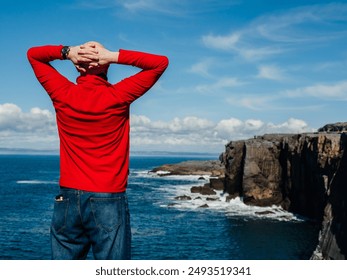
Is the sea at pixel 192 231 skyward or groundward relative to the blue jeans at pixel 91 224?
groundward

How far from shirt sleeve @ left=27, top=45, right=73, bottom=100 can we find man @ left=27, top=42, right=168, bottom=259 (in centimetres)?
3

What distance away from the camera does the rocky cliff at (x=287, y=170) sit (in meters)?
39.2

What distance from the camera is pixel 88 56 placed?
3.33 metres

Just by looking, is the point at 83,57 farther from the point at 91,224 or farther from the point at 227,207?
the point at 227,207

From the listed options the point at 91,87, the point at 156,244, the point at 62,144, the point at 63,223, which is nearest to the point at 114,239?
the point at 63,223

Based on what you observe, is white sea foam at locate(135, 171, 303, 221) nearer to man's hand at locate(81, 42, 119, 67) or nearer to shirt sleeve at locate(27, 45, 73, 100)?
shirt sleeve at locate(27, 45, 73, 100)

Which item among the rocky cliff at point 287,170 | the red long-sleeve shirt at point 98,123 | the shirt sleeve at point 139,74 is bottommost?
the rocky cliff at point 287,170

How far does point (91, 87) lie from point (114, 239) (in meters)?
1.21

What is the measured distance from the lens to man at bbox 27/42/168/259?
3234 millimetres

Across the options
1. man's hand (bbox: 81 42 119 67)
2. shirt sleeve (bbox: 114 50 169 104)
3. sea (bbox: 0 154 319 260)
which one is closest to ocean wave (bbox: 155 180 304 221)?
sea (bbox: 0 154 319 260)

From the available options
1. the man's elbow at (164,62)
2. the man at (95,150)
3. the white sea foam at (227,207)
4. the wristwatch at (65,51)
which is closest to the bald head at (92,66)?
the man at (95,150)

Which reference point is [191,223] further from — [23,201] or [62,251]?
[62,251]

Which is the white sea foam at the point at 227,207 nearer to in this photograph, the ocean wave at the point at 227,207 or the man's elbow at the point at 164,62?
the ocean wave at the point at 227,207

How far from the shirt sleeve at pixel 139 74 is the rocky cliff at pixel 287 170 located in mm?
29260
